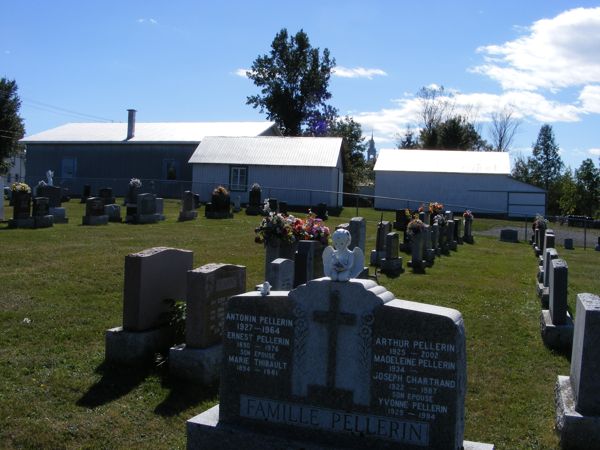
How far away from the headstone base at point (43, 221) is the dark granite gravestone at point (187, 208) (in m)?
5.77

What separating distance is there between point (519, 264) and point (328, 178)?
20.3 m

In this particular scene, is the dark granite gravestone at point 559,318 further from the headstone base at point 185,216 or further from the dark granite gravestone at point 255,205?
the dark granite gravestone at point 255,205

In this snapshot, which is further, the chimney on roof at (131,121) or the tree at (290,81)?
the tree at (290,81)

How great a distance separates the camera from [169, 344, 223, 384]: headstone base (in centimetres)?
778

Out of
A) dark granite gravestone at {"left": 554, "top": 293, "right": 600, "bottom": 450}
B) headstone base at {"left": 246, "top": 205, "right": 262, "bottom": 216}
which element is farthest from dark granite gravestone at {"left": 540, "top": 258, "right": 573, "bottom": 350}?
headstone base at {"left": 246, "top": 205, "right": 262, "bottom": 216}

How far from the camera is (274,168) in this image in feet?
133

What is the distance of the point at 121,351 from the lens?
8.30 metres

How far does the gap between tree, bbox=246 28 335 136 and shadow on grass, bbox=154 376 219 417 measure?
58480 millimetres

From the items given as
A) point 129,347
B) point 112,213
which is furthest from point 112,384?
point 112,213

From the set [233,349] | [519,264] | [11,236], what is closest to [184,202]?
[11,236]

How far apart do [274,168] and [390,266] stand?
24.8m

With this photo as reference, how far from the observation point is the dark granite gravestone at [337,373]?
16.6 ft

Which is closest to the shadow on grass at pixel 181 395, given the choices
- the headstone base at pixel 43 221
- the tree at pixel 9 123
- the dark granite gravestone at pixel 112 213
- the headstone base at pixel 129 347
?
the headstone base at pixel 129 347

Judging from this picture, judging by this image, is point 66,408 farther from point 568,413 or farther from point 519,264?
point 519,264
